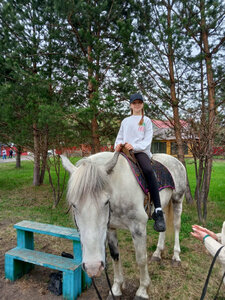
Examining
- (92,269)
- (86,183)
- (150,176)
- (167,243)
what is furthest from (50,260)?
(167,243)

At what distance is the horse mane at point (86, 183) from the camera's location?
1.61m

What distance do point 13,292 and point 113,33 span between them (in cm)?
669

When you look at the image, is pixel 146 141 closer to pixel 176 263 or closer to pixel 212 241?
pixel 212 241

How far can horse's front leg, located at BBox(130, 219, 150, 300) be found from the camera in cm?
223

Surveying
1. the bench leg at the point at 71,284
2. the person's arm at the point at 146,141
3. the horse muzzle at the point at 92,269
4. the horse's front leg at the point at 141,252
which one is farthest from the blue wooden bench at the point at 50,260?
the person's arm at the point at 146,141

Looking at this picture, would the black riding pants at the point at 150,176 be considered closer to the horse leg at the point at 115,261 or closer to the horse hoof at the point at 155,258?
the horse leg at the point at 115,261

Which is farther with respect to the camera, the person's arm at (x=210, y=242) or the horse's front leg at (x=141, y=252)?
the horse's front leg at (x=141, y=252)

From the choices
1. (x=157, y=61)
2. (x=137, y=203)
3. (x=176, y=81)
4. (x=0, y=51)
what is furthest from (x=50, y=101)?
(x=137, y=203)

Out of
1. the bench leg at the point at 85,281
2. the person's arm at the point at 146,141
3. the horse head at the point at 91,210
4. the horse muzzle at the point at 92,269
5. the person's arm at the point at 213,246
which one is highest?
the person's arm at the point at 146,141

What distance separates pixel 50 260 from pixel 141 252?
4.09 ft

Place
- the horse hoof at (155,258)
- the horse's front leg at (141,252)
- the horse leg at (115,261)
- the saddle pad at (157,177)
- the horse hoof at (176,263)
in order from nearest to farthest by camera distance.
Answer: the horse's front leg at (141,252) → the saddle pad at (157,177) → the horse leg at (115,261) → the horse hoof at (176,263) → the horse hoof at (155,258)

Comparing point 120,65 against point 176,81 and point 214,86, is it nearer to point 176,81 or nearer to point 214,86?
point 176,81

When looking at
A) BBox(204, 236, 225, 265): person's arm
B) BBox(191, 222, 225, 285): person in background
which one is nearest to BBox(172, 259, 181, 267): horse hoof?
BBox(191, 222, 225, 285): person in background

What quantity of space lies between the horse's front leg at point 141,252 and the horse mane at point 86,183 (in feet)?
2.84
